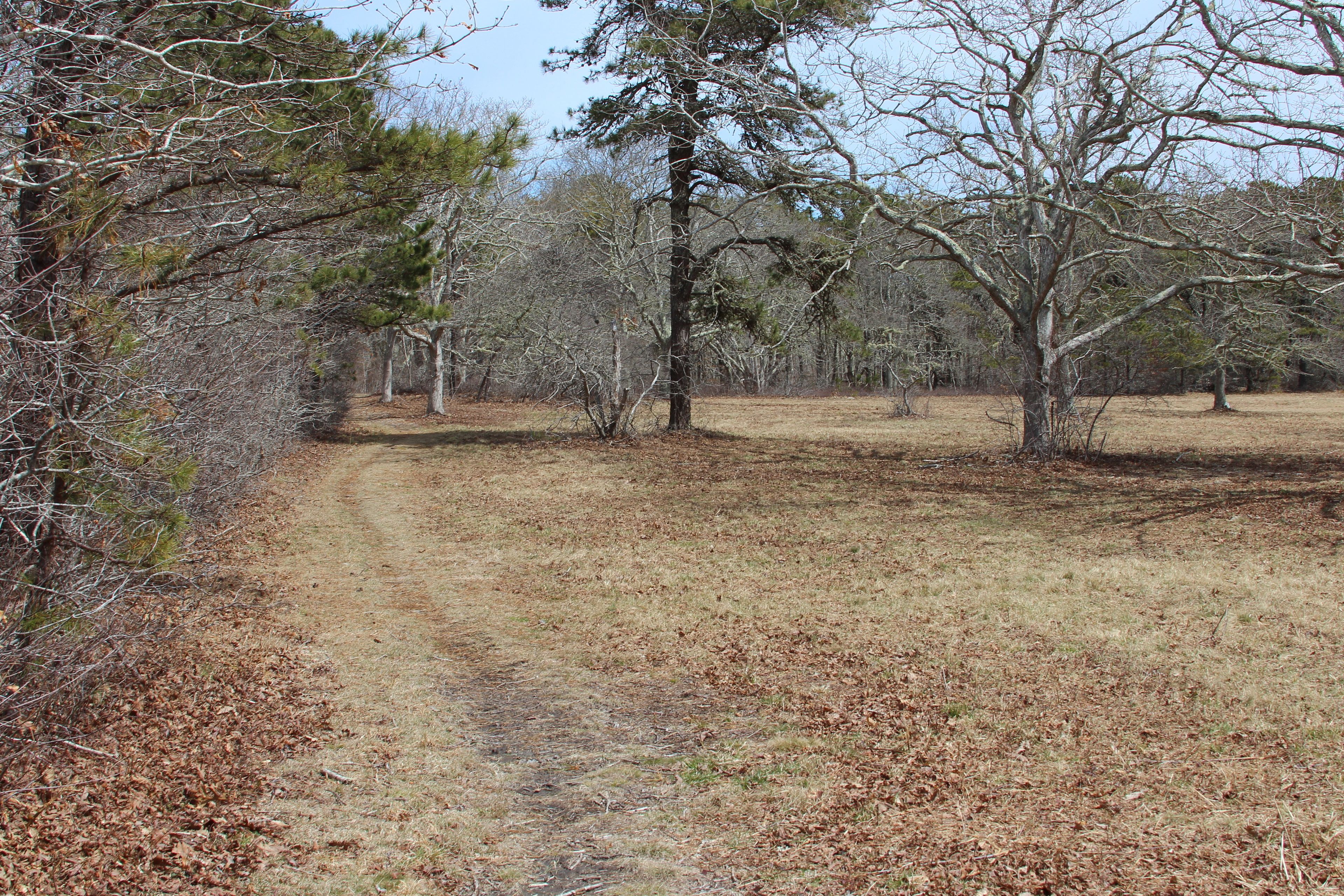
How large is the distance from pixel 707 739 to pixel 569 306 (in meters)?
21.3

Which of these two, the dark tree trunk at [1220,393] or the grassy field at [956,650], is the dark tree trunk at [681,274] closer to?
the grassy field at [956,650]

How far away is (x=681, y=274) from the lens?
17.8m

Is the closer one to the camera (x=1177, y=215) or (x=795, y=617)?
(x=795, y=617)

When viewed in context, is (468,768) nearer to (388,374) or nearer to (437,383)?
(437,383)

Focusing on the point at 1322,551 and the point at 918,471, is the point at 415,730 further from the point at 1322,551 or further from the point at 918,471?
the point at 918,471

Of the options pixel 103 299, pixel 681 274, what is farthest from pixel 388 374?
pixel 103 299

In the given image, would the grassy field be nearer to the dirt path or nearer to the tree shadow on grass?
the dirt path

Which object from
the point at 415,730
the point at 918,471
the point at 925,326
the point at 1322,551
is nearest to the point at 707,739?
the point at 415,730

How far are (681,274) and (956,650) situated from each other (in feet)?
→ 42.4

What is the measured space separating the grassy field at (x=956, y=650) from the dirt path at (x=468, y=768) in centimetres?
10

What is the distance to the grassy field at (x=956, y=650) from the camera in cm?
357

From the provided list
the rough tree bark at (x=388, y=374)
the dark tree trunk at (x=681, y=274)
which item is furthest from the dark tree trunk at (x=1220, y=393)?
the rough tree bark at (x=388, y=374)

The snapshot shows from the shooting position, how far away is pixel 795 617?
6840mm

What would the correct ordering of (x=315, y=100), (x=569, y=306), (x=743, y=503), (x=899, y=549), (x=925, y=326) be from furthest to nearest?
1. (x=925, y=326)
2. (x=569, y=306)
3. (x=743, y=503)
4. (x=899, y=549)
5. (x=315, y=100)
